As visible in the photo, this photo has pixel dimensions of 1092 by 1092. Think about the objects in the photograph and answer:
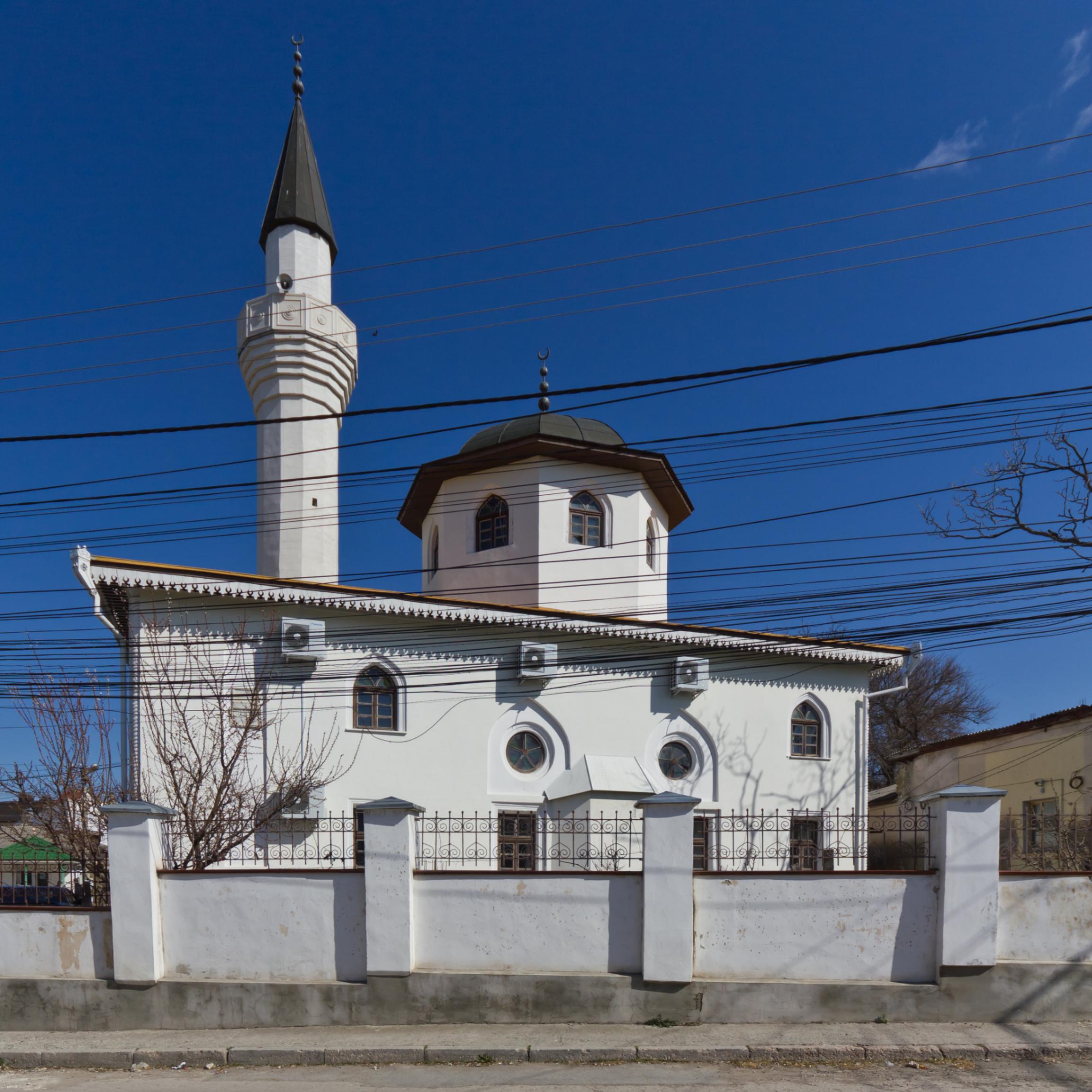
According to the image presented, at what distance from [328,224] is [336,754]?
1256 cm

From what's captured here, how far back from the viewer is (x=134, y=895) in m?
8.46

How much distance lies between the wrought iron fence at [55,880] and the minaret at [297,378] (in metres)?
8.52

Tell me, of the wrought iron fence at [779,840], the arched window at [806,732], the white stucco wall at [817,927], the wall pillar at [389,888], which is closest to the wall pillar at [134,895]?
the wall pillar at [389,888]

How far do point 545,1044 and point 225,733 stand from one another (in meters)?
7.40

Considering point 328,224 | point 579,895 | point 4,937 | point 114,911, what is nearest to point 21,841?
point 4,937

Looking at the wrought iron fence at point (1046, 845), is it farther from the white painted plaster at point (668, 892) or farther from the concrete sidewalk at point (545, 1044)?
the white painted plaster at point (668, 892)

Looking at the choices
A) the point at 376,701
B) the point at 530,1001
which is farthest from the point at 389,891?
the point at 376,701

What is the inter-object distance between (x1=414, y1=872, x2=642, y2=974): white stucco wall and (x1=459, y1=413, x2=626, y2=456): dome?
11256 mm

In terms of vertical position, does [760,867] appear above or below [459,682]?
below

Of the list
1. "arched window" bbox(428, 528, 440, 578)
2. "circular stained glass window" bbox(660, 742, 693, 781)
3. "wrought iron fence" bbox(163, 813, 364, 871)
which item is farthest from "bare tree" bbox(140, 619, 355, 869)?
"arched window" bbox(428, 528, 440, 578)

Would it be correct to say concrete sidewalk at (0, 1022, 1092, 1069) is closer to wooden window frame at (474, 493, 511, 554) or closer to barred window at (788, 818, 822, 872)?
barred window at (788, 818, 822, 872)

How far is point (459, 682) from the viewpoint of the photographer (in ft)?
50.3

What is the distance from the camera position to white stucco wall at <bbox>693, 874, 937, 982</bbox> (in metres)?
8.41

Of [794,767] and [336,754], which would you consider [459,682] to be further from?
[794,767]
